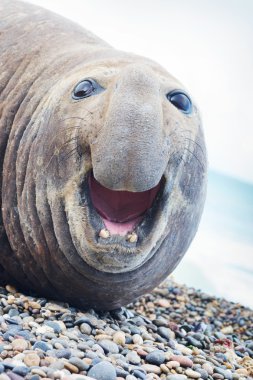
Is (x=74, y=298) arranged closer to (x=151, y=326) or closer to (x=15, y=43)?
(x=151, y=326)

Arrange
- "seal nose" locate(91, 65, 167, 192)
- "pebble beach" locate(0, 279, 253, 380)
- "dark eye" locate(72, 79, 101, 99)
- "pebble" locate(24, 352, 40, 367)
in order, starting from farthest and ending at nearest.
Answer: "dark eye" locate(72, 79, 101, 99)
"seal nose" locate(91, 65, 167, 192)
"pebble beach" locate(0, 279, 253, 380)
"pebble" locate(24, 352, 40, 367)

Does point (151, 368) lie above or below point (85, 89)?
below

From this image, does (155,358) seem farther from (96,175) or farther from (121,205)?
(96,175)

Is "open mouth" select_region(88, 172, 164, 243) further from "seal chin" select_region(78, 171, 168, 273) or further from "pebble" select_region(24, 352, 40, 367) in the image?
"pebble" select_region(24, 352, 40, 367)

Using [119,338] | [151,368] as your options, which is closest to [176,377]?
[151,368]

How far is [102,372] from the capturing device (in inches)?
121

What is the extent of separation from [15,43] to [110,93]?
192cm

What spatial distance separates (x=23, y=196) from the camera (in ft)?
14.2

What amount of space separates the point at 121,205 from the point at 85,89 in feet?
2.56

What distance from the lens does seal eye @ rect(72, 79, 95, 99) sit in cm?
393

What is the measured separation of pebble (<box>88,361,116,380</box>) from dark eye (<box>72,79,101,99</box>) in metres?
1.66

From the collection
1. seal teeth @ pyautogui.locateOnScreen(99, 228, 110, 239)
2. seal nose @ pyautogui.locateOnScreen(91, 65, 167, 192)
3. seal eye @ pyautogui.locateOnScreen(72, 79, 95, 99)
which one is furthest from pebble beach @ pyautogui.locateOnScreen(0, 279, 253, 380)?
seal eye @ pyautogui.locateOnScreen(72, 79, 95, 99)

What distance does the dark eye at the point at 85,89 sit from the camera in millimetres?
3924

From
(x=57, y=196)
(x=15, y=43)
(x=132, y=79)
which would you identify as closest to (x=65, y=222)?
(x=57, y=196)
